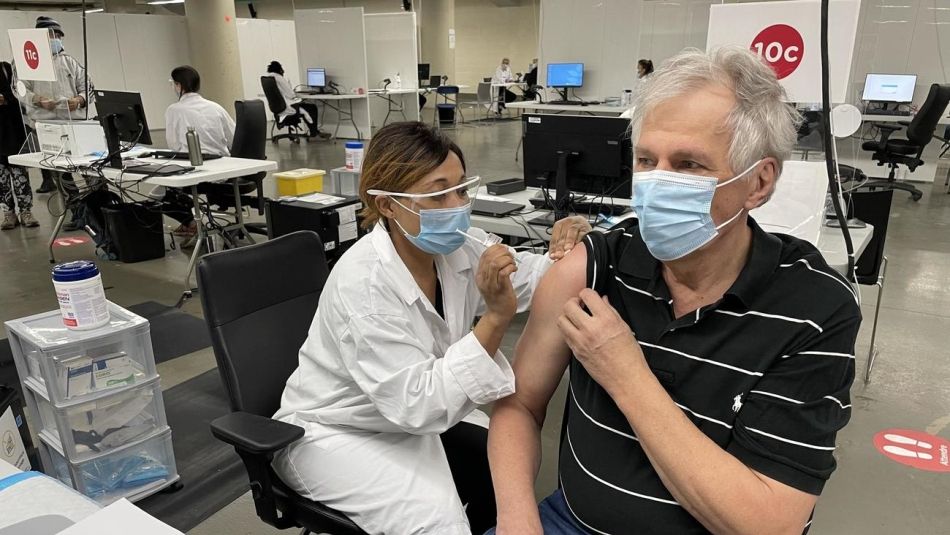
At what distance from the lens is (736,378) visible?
920mm

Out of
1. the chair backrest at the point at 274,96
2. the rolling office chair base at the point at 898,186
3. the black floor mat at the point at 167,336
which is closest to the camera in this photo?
the black floor mat at the point at 167,336

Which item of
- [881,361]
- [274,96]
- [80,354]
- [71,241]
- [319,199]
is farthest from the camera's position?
[274,96]

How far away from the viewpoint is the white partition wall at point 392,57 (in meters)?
10.4

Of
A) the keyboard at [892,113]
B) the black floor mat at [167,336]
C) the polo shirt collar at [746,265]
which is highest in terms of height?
the polo shirt collar at [746,265]

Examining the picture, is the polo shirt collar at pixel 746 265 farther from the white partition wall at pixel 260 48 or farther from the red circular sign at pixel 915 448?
the white partition wall at pixel 260 48

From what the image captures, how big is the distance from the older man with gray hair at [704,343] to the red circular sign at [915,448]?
1790 millimetres

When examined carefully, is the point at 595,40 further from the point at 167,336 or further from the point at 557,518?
the point at 557,518

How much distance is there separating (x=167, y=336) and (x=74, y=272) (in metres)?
1.69

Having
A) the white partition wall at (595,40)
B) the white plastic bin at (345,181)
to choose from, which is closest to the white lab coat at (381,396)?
the white plastic bin at (345,181)

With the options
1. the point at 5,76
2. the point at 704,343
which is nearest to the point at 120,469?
the point at 704,343

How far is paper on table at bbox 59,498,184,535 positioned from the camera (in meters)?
0.66

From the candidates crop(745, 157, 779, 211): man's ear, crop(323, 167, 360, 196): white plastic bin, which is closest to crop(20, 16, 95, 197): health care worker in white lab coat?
crop(323, 167, 360, 196): white plastic bin

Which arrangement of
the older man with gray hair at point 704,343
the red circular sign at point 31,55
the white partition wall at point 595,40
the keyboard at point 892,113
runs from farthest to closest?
the white partition wall at point 595,40
the keyboard at point 892,113
the red circular sign at point 31,55
the older man with gray hair at point 704,343

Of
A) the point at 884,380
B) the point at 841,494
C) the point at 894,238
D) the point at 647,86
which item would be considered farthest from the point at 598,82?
the point at 647,86
